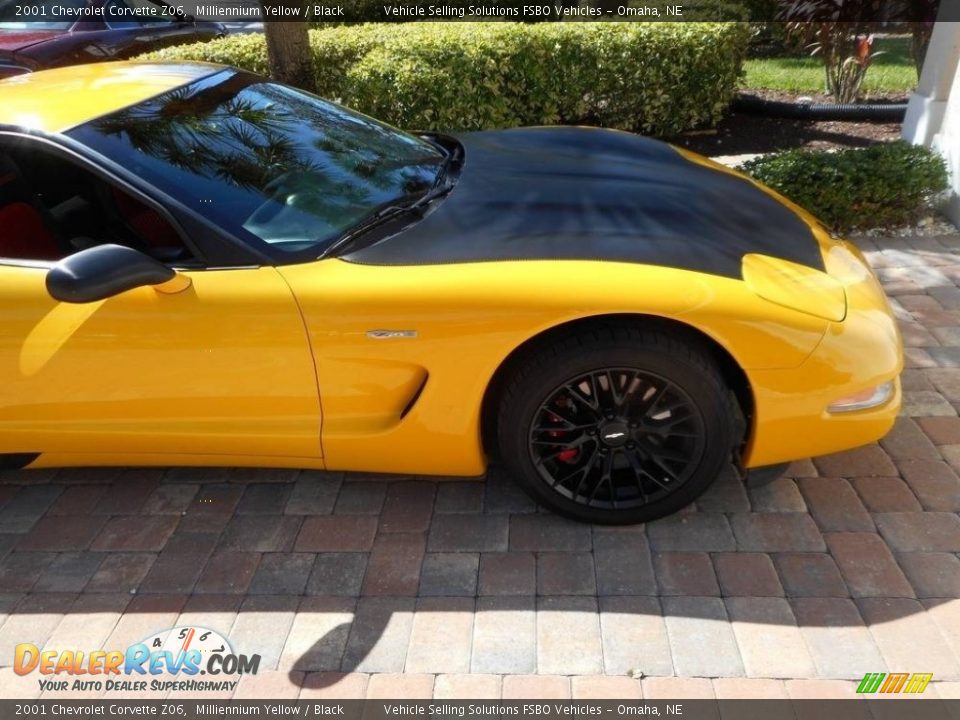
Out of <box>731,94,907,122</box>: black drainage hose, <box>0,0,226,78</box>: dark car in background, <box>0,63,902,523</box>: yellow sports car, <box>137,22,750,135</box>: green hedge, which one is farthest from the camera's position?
<box>0,0,226,78</box>: dark car in background

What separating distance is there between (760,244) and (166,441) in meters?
2.10

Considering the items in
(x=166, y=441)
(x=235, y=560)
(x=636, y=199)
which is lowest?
(x=235, y=560)

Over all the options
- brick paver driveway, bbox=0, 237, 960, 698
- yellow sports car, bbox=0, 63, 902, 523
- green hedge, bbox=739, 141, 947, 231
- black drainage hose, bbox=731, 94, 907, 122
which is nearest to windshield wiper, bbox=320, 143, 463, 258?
yellow sports car, bbox=0, 63, 902, 523

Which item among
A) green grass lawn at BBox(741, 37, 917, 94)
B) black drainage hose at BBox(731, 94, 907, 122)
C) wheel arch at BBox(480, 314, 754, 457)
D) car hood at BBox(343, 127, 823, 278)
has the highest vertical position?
car hood at BBox(343, 127, 823, 278)

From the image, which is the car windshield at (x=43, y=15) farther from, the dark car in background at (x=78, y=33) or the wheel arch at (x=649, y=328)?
the wheel arch at (x=649, y=328)

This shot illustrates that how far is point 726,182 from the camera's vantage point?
2.93 meters

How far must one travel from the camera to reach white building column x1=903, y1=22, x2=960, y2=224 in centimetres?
473

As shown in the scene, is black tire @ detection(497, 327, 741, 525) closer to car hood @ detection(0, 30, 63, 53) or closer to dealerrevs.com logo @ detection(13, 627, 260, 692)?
dealerrevs.com logo @ detection(13, 627, 260, 692)

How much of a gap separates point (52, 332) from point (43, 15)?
8.43m

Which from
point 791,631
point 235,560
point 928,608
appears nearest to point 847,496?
point 928,608

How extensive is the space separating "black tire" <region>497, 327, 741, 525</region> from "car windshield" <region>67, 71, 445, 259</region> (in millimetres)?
829

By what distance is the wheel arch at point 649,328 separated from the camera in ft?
7.29

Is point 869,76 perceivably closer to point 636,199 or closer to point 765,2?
point 765,2

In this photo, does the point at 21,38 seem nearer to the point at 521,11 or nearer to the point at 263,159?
the point at 521,11
